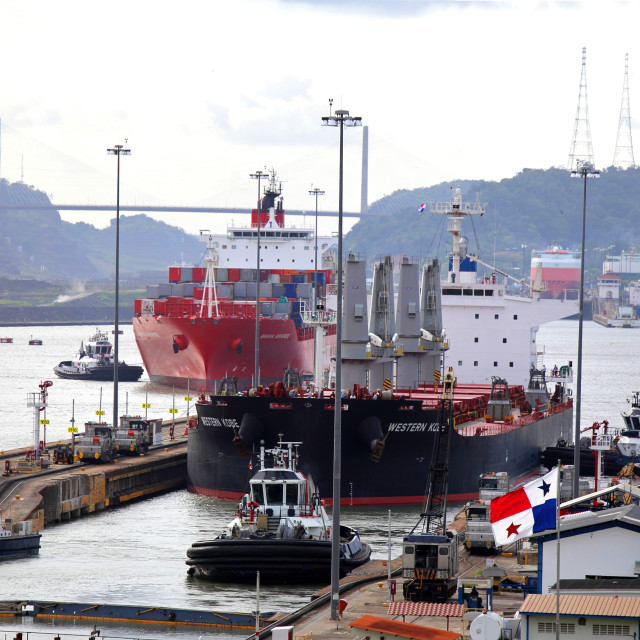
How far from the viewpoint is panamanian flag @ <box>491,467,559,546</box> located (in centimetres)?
1894

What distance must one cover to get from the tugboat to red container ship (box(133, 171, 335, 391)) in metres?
5.16

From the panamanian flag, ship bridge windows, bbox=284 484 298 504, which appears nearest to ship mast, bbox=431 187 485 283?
ship bridge windows, bbox=284 484 298 504

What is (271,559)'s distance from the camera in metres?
26.6

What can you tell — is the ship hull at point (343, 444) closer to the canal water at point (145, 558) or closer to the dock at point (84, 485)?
the canal water at point (145, 558)

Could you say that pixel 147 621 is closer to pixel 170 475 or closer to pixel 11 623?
pixel 11 623

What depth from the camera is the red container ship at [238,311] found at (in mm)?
76500

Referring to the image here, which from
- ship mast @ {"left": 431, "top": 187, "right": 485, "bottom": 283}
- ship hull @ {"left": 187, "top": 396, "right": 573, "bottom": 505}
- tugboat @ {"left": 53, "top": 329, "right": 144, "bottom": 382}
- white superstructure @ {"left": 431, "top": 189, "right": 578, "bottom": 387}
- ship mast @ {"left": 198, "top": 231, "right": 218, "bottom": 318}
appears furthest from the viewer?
tugboat @ {"left": 53, "top": 329, "right": 144, "bottom": 382}

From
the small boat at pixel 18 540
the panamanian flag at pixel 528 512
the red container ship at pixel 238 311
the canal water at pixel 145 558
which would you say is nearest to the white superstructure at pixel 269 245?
the red container ship at pixel 238 311

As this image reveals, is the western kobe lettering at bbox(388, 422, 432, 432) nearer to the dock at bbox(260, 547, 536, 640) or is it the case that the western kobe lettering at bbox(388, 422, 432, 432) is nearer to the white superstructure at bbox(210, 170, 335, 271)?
the dock at bbox(260, 547, 536, 640)

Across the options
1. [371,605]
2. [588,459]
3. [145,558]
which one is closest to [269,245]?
[588,459]

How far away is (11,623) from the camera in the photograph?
78.0ft

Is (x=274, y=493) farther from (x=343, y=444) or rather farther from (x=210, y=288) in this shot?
(x=210, y=288)

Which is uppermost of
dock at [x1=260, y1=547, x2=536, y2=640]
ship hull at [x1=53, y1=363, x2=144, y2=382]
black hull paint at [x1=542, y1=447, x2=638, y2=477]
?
ship hull at [x1=53, y1=363, x2=144, y2=382]

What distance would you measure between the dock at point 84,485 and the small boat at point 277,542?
5988 mm
